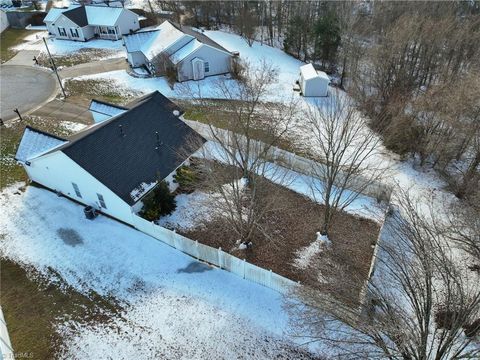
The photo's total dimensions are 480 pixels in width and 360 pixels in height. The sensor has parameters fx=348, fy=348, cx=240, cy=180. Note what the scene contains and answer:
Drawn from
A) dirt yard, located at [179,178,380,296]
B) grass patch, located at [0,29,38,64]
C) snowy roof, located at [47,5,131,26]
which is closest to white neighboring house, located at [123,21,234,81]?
snowy roof, located at [47,5,131,26]

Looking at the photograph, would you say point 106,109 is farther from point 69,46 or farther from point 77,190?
point 69,46

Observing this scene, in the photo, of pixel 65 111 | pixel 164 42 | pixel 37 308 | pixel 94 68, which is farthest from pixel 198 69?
pixel 37 308

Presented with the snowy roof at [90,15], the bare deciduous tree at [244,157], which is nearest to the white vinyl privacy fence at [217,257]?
the bare deciduous tree at [244,157]

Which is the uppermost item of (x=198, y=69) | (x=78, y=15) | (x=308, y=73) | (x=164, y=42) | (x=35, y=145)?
(x=78, y=15)

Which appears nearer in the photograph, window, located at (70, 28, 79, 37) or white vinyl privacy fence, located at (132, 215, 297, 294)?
white vinyl privacy fence, located at (132, 215, 297, 294)

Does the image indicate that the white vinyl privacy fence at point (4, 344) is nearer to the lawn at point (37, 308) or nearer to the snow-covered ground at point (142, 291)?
the lawn at point (37, 308)

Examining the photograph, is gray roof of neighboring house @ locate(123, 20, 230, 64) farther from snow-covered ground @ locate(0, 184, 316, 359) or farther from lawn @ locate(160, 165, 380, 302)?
snow-covered ground @ locate(0, 184, 316, 359)
